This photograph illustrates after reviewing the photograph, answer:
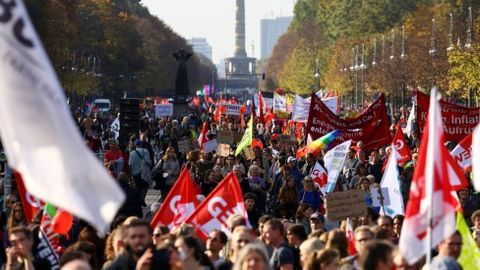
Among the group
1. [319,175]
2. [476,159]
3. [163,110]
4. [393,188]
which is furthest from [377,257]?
[163,110]

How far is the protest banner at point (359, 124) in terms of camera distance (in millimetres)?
23516

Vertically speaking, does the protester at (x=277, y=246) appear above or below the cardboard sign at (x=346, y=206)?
above

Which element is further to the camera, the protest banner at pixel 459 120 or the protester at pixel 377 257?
the protest banner at pixel 459 120

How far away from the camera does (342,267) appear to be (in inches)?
360

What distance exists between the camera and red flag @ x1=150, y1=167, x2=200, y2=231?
12.9m

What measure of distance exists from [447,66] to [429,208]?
200ft

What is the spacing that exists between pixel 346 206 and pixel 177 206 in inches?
74.0

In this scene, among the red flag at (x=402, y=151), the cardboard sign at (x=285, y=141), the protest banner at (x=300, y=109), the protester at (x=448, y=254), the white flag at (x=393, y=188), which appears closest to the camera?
the protester at (x=448, y=254)

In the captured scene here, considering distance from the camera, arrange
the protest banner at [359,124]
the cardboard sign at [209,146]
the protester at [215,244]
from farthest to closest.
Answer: the cardboard sign at [209,146], the protest banner at [359,124], the protester at [215,244]

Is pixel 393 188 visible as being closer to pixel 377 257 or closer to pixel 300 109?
pixel 377 257

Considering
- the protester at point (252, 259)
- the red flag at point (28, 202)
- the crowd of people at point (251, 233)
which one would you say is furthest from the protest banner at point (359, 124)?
the protester at point (252, 259)

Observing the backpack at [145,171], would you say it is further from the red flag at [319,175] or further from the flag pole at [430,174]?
the flag pole at [430,174]

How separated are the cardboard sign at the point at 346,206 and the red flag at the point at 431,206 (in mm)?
5546

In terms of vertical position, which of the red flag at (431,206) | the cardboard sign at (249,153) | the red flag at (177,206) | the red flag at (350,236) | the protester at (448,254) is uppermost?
the red flag at (431,206)
